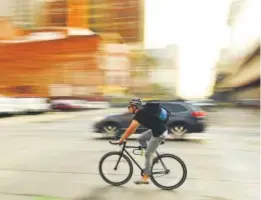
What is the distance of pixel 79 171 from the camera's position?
390 cm

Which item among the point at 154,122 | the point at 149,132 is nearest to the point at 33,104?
the point at 154,122

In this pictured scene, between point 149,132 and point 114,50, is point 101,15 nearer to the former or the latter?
point 114,50

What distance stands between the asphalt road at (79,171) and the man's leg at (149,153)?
0.07 meters

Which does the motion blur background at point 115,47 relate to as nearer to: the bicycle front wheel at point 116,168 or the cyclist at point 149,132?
the cyclist at point 149,132

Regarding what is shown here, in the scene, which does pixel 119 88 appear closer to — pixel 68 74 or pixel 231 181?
pixel 68 74

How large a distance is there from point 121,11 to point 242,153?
4.74 metres

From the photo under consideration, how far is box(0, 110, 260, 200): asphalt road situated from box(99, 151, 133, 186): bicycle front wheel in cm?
6

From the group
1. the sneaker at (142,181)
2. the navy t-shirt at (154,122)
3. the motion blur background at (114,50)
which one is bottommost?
the sneaker at (142,181)

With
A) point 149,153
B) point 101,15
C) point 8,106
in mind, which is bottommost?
point 149,153

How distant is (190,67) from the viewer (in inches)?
48.9

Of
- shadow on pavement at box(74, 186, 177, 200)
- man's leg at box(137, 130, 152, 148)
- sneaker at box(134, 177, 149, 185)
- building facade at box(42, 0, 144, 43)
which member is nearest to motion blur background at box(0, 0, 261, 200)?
building facade at box(42, 0, 144, 43)

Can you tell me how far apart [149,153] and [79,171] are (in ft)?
2.58

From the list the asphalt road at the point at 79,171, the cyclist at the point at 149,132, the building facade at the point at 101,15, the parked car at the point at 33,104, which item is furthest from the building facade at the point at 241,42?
the cyclist at the point at 149,132

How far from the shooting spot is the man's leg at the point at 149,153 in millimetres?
3354
